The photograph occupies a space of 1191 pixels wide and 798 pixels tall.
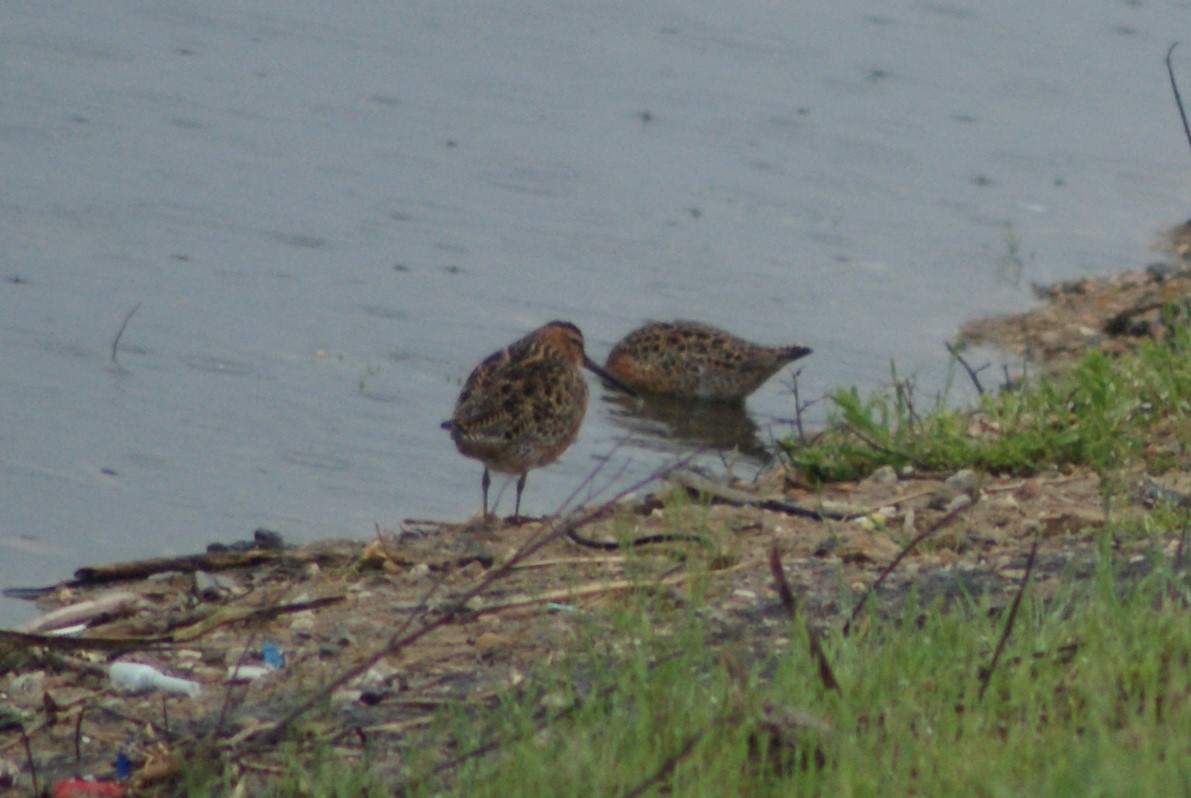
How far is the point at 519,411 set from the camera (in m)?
8.71

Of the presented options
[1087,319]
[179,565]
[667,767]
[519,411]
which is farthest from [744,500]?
[1087,319]

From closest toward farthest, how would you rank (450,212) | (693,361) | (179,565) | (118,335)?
1. (179,565)
2. (118,335)
3. (693,361)
4. (450,212)

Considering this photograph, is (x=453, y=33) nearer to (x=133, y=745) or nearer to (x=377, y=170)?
(x=377, y=170)

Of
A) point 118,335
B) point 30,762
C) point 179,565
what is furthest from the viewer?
point 118,335

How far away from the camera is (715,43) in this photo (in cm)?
1678

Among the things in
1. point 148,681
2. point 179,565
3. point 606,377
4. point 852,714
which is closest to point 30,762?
point 148,681

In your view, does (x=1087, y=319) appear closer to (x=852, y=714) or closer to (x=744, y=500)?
(x=744, y=500)

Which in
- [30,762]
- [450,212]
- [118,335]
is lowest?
[30,762]

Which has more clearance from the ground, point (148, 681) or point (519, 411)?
point (519, 411)

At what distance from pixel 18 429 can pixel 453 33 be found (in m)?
7.61

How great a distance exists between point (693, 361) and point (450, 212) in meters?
2.25

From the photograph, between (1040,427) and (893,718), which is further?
(1040,427)

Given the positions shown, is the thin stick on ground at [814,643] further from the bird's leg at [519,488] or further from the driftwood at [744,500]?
the bird's leg at [519,488]

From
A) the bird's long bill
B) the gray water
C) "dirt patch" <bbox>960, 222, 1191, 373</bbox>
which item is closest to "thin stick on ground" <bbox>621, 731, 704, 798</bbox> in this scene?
the gray water
